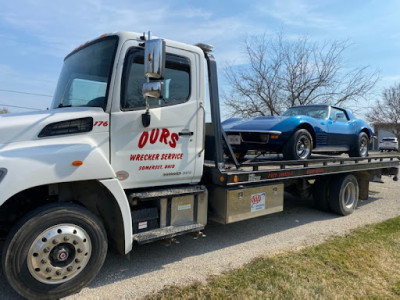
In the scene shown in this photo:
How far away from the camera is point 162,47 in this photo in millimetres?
2705

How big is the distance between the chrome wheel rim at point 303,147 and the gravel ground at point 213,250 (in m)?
1.26

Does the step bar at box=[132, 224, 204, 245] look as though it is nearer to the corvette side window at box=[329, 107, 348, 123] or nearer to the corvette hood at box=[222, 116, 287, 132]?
the corvette hood at box=[222, 116, 287, 132]

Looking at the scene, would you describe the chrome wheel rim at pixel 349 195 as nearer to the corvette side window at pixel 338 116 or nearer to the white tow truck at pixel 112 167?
the corvette side window at pixel 338 116

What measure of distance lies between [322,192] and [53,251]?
5.22 m

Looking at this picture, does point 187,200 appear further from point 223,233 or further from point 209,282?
point 223,233

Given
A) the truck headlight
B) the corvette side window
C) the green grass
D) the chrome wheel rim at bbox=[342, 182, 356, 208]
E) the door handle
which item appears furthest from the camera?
the corvette side window

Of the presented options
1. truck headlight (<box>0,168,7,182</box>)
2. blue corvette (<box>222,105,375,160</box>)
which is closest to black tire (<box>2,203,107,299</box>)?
truck headlight (<box>0,168,7,182</box>)

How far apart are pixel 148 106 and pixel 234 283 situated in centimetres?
208

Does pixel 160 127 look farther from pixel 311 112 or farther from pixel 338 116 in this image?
pixel 338 116

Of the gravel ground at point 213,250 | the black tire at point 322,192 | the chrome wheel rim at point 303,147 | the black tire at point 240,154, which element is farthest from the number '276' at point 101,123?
the black tire at point 322,192

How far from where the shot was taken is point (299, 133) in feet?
18.0

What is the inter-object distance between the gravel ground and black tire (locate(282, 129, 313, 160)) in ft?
4.11

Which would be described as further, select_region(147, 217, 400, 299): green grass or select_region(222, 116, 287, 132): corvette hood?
select_region(222, 116, 287, 132): corvette hood

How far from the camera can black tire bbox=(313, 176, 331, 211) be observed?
245 inches
